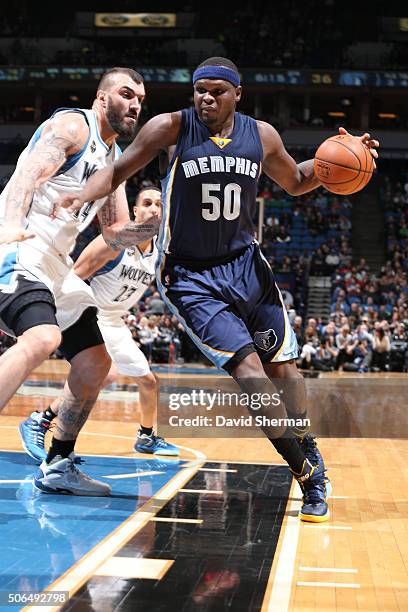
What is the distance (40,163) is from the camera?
434 cm

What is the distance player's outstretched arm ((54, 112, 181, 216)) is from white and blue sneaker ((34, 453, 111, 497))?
1.69 metres

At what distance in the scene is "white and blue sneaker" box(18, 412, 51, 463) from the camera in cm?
629

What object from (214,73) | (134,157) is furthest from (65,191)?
(214,73)

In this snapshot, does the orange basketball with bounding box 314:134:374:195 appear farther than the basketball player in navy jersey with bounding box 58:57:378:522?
Yes

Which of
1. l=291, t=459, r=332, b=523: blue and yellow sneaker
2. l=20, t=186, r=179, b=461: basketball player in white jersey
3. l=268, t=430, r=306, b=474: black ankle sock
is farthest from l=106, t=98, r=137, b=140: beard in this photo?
l=291, t=459, r=332, b=523: blue and yellow sneaker

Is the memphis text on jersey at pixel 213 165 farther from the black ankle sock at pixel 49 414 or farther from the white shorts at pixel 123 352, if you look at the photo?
the black ankle sock at pixel 49 414

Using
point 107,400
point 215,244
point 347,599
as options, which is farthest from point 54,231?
point 107,400

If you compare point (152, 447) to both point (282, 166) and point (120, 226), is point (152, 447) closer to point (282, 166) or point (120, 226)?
point (120, 226)

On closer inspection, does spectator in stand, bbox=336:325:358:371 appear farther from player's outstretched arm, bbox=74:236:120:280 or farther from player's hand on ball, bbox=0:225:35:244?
player's hand on ball, bbox=0:225:35:244

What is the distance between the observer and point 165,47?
112ft

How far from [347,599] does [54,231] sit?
261cm

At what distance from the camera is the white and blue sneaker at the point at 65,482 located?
16.9ft

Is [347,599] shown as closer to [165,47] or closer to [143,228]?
[143,228]

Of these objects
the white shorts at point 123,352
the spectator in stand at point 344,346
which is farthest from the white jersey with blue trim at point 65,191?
the spectator in stand at point 344,346
